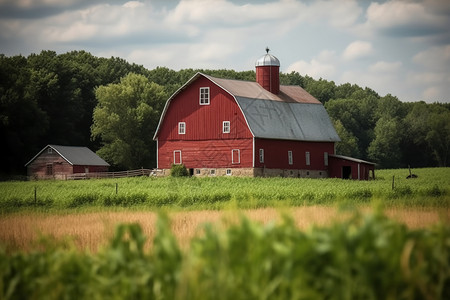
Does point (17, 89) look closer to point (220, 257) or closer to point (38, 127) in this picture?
point (38, 127)

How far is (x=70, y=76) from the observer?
266ft

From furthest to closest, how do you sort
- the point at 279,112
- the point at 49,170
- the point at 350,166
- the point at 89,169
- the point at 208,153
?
1. the point at 89,169
2. the point at 49,170
3. the point at 350,166
4. the point at 279,112
5. the point at 208,153

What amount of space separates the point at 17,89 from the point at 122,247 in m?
64.4

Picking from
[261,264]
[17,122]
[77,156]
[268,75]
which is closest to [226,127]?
[268,75]

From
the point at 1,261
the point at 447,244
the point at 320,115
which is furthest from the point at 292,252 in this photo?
the point at 320,115

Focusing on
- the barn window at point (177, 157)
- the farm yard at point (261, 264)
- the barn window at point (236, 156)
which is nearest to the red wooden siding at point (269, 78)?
the barn window at point (236, 156)

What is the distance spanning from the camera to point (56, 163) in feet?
206

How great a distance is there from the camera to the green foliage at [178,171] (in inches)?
2055

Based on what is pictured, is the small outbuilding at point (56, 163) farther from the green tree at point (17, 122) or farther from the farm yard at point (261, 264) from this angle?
the farm yard at point (261, 264)

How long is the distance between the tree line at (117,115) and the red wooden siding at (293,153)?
792 inches

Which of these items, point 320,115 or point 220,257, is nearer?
point 220,257

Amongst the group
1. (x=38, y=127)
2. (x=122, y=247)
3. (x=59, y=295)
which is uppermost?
(x=38, y=127)

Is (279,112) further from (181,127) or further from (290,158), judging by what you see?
(181,127)

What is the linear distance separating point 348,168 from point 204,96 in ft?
42.0
